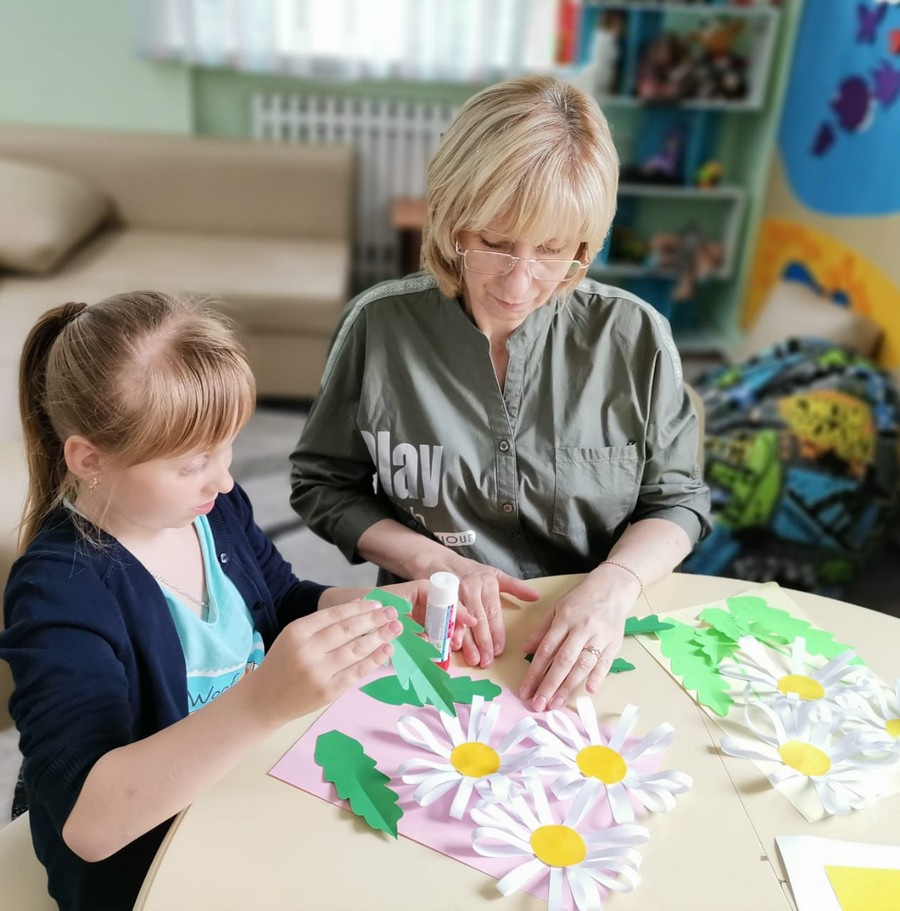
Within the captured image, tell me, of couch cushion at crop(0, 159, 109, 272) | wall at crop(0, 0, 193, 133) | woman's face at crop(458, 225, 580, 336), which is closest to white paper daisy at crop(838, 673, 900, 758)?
woman's face at crop(458, 225, 580, 336)

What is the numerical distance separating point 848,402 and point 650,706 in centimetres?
175

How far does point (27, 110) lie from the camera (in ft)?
12.8

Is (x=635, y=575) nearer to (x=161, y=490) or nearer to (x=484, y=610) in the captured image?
(x=484, y=610)

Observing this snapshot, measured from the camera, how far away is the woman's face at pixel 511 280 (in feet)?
3.69

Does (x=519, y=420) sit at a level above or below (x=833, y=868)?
above

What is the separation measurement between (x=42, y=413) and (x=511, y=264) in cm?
59

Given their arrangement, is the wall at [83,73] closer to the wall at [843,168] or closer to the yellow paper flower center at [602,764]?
the wall at [843,168]

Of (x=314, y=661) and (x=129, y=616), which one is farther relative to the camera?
(x=129, y=616)

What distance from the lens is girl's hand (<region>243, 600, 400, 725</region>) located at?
2.44 feet

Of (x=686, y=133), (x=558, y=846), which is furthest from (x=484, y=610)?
(x=686, y=133)

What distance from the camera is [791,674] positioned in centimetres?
101

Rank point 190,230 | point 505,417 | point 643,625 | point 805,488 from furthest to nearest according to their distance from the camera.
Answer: point 190,230 → point 805,488 → point 505,417 → point 643,625

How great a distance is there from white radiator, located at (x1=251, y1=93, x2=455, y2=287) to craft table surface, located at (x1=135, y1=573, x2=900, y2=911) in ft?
11.7

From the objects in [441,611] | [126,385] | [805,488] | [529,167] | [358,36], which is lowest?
[805,488]
